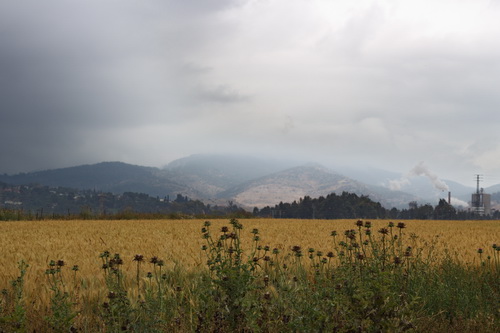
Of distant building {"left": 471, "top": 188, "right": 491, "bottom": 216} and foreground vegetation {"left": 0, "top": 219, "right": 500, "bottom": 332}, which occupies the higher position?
distant building {"left": 471, "top": 188, "right": 491, "bottom": 216}

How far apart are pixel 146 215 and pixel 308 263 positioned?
3113 centimetres

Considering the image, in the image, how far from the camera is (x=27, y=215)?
1420 inches

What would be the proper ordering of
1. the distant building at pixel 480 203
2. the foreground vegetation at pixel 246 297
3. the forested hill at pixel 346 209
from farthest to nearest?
1. the forested hill at pixel 346 209
2. the distant building at pixel 480 203
3. the foreground vegetation at pixel 246 297

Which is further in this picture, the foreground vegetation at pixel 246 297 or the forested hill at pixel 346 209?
the forested hill at pixel 346 209

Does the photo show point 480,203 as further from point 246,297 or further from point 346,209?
point 246,297

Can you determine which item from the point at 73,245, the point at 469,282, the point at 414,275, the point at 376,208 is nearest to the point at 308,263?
the point at 414,275

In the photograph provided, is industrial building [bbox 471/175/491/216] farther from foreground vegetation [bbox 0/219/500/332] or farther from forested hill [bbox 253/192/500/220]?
foreground vegetation [bbox 0/219/500/332]

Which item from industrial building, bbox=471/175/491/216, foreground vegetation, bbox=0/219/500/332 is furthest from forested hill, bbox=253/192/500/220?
foreground vegetation, bbox=0/219/500/332

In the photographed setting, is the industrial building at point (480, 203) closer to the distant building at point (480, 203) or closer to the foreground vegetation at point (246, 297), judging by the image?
the distant building at point (480, 203)

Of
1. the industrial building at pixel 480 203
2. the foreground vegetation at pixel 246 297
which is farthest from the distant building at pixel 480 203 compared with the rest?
the foreground vegetation at pixel 246 297

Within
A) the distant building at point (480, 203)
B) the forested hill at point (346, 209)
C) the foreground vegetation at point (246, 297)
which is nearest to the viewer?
the foreground vegetation at point (246, 297)

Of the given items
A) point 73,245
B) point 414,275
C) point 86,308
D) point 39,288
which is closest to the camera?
point 86,308

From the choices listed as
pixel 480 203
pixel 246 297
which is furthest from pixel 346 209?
pixel 246 297

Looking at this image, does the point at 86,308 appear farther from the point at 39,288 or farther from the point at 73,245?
the point at 73,245
